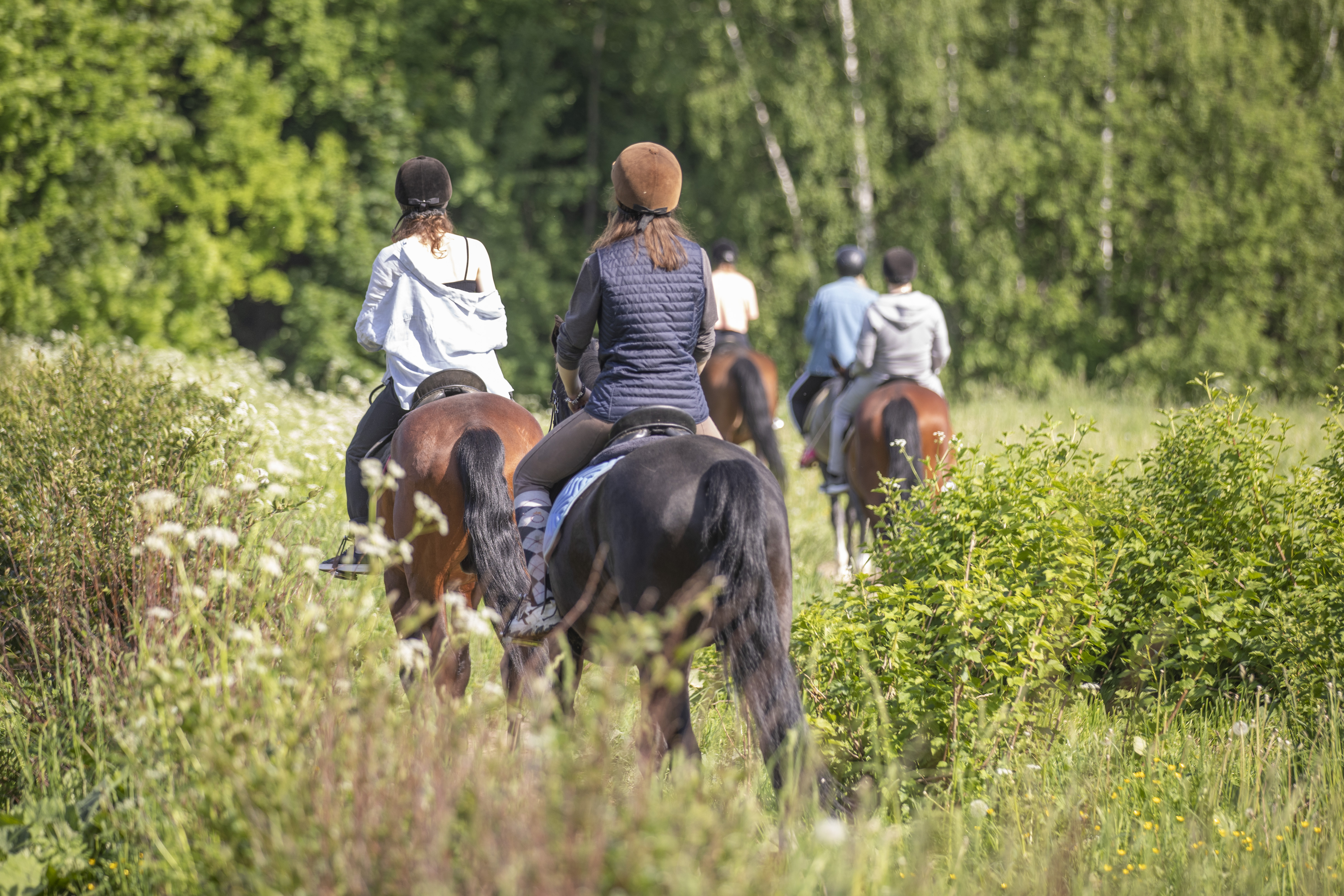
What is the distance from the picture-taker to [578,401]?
15.9 feet

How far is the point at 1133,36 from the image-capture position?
17875 mm

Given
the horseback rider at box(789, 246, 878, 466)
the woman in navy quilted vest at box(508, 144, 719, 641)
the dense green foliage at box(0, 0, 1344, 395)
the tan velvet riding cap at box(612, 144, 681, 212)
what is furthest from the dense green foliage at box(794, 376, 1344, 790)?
the dense green foliage at box(0, 0, 1344, 395)

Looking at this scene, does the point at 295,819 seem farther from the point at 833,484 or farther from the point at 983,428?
the point at 983,428

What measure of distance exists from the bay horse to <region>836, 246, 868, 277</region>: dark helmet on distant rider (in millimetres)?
2287

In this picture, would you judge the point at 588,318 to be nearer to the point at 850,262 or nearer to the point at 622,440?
the point at 622,440

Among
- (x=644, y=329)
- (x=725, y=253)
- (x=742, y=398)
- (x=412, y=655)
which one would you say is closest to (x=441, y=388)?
(x=644, y=329)

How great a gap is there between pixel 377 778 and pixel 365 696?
20 centimetres

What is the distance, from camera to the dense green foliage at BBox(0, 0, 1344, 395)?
53.5ft

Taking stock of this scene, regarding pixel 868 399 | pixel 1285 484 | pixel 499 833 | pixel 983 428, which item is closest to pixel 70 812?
pixel 499 833

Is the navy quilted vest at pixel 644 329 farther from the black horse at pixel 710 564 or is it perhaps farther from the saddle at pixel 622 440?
the black horse at pixel 710 564

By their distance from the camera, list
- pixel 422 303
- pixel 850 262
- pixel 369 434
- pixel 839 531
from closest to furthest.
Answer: pixel 422 303, pixel 369 434, pixel 839 531, pixel 850 262

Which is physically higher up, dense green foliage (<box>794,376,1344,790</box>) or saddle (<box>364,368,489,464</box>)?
saddle (<box>364,368,489,464</box>)

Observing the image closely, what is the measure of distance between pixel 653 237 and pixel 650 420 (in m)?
0.69

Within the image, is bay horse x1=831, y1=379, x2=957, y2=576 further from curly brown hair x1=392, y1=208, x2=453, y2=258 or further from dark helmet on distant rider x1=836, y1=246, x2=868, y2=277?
curly brown hair x1=392, y1=208, x2=453, y2=258
